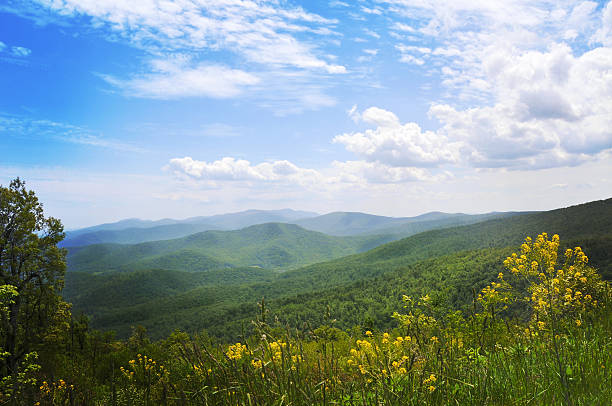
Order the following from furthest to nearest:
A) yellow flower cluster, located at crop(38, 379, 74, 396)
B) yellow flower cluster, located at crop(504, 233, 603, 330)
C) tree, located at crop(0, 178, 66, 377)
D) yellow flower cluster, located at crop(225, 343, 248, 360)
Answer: tree, located at crop(0, 178, 66, 377), yellow flower cluster, located at crop(504, 233, 603, 330), yellow flower cluster, located at crop(38, 379, 74, 396), yellow flower cluster, located at crop(225, 343, 248, 360)

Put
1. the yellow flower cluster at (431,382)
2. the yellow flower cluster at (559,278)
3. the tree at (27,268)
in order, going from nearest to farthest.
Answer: the yellow flower cluster at (431,382) < the yellow flower cluster at (559,278) < the tree at (27,268)

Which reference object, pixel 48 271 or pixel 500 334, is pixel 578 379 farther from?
pixel 48 271

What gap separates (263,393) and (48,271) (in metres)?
28.4

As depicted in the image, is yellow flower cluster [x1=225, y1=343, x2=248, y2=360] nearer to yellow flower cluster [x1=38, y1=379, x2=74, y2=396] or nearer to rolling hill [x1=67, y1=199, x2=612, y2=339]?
yellow flower cluster [x1=38, y1=379, x2=74, y2=396]

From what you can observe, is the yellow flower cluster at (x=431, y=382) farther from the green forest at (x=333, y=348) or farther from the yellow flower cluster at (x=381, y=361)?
the yellow flower cluster at (x=381, y=361)

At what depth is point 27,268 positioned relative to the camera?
2256 cm

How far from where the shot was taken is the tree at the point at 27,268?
2078 centimetres

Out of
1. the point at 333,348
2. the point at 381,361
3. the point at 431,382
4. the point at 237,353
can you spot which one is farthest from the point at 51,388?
the point at 431,382

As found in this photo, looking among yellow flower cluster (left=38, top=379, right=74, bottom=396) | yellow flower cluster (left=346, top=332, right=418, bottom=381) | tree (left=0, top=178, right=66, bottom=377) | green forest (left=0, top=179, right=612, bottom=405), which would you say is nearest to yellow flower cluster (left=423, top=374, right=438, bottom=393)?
green forest (left=0, top=179, right=612, bottom=405)

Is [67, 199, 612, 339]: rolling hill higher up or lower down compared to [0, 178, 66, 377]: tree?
lower down

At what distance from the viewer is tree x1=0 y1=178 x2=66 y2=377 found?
68.2 ft

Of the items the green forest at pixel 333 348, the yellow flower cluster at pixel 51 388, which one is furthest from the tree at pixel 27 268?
the yellow flower cluster at pixel 51 388

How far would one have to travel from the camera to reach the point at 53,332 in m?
22.2

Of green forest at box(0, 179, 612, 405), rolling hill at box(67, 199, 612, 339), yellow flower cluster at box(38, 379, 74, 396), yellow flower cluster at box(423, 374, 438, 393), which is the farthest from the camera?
rolling hill at box(67, 199, 612, 339)
